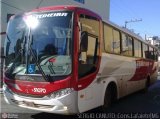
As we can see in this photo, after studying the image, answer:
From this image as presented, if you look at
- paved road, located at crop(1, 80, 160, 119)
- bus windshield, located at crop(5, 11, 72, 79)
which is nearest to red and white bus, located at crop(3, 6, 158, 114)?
bus windshield, located at crop(5, 11, 72, 79)

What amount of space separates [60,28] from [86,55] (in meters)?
0.99

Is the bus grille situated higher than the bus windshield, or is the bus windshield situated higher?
the bus windshield

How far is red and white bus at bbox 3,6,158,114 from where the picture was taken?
7.99 meters

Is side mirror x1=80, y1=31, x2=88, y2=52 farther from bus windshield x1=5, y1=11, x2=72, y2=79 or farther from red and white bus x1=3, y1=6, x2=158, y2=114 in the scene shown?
bus windshield x1=5, y1=11, x2=72, y2=79

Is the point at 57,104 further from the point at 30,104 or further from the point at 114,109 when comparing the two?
the point at 114,109

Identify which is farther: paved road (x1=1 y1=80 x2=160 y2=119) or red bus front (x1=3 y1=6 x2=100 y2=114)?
paved road (x1=1 y1=80 x2=160 y2=119)

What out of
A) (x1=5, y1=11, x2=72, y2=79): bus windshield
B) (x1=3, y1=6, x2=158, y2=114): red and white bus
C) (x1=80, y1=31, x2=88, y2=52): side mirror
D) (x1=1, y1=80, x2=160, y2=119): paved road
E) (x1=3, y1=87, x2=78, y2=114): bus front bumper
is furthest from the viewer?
(x1=1, y1=80, x2=160, y2=119): paved road

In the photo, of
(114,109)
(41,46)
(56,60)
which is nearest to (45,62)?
(56,60)

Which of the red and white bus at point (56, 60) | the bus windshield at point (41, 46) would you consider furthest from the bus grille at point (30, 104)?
the bus windshield at point (41, 46)

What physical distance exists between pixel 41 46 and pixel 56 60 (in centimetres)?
60

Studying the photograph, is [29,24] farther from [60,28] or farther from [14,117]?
[14,117]

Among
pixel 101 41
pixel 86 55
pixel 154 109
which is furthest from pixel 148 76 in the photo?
pixel 86 55

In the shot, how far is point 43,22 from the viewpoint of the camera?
27.9 feet

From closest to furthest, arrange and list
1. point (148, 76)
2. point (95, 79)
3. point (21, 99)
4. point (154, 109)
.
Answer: point (21, 99) → point (95, 79) → point (154, 109) → point (148, 76)
